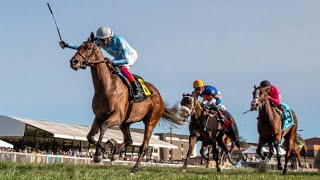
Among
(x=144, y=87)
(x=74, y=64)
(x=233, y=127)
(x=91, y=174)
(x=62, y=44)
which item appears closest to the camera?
(x=91, y=174)

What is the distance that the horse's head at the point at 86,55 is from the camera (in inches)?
341

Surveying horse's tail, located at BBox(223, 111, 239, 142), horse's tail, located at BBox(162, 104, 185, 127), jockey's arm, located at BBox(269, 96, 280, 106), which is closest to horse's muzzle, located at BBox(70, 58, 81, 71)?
horse's tail, located at BBox(162, 104, 185, 127)

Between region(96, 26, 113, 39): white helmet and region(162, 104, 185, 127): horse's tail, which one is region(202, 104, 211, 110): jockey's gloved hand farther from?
region(96, 26, 113, 39): white helmet

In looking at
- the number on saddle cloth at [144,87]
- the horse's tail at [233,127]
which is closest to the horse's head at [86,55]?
the number on saddle cloth at [144,87]

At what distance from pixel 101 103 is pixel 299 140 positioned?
57.9 ft

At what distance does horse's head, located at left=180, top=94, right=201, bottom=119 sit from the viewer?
527 inches

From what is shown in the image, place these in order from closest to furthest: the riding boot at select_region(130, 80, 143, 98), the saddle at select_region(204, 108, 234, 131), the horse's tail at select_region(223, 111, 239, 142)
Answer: the riding boot at select_region(130, 80, 143, 98)
the saddle at select_region(204, 108, 234, 131)
the horse's tail at select_region(223, 111, 239, 142)

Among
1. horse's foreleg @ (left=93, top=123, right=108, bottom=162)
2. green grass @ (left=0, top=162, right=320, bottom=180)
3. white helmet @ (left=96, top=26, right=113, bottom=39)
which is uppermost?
white helmet @ (left=96, top=26, right=113, bottom=39)

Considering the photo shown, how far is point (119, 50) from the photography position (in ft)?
33.0

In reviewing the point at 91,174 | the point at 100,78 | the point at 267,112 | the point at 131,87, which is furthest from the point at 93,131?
the point at 267,112

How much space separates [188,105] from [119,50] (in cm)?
427

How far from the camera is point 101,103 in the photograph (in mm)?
9180

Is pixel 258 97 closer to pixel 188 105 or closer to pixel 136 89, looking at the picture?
pixel 188 105

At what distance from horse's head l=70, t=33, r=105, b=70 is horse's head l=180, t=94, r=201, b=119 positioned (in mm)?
4549
